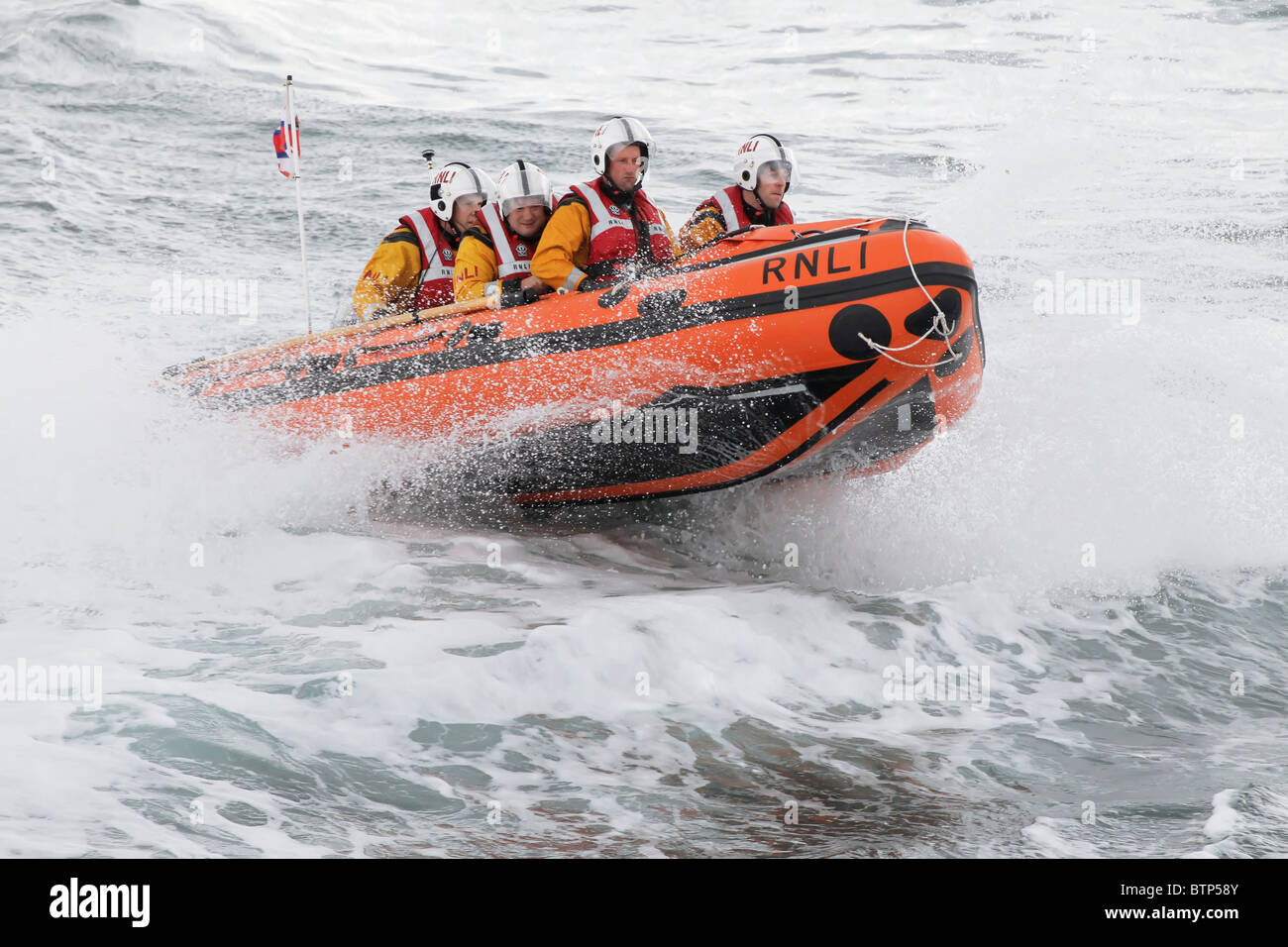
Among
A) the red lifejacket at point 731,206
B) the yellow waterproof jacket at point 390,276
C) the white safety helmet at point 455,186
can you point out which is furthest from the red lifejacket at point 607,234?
the yellow waterproof jacket at point 390,276

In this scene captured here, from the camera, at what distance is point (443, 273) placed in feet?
21.6

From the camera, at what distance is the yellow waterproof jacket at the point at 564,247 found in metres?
5.53

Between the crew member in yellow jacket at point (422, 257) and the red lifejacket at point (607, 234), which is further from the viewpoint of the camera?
the crew member in yellow jacket at point (422, 257)

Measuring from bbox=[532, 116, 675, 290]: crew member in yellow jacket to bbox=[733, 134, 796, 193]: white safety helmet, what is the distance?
564mm

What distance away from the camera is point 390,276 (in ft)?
21.3

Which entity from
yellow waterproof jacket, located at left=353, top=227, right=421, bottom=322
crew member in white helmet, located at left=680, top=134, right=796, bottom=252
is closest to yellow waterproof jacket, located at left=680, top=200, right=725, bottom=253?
crew member in white helmet, located at left=680, top=134, right=796, bottom=252

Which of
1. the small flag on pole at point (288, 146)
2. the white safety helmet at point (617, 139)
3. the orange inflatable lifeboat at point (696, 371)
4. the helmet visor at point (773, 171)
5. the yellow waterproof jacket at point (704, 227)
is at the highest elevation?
the small flag on pole at point (288, 146)

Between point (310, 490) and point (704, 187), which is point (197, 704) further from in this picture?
point (704, 187)

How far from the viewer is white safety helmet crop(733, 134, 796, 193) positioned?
5906 millimetres

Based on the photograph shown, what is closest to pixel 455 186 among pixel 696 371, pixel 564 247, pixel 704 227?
pixel 564 247

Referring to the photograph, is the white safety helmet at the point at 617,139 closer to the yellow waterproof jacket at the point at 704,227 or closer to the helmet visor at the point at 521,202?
the helmet visor at the point at 521,202

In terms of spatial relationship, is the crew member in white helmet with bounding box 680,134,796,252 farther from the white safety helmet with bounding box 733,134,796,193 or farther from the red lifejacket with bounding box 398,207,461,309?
the red lifejacket with bounding box 398,207,461,309

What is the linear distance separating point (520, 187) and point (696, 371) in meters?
1.55

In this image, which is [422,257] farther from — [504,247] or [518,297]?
[518,297]
